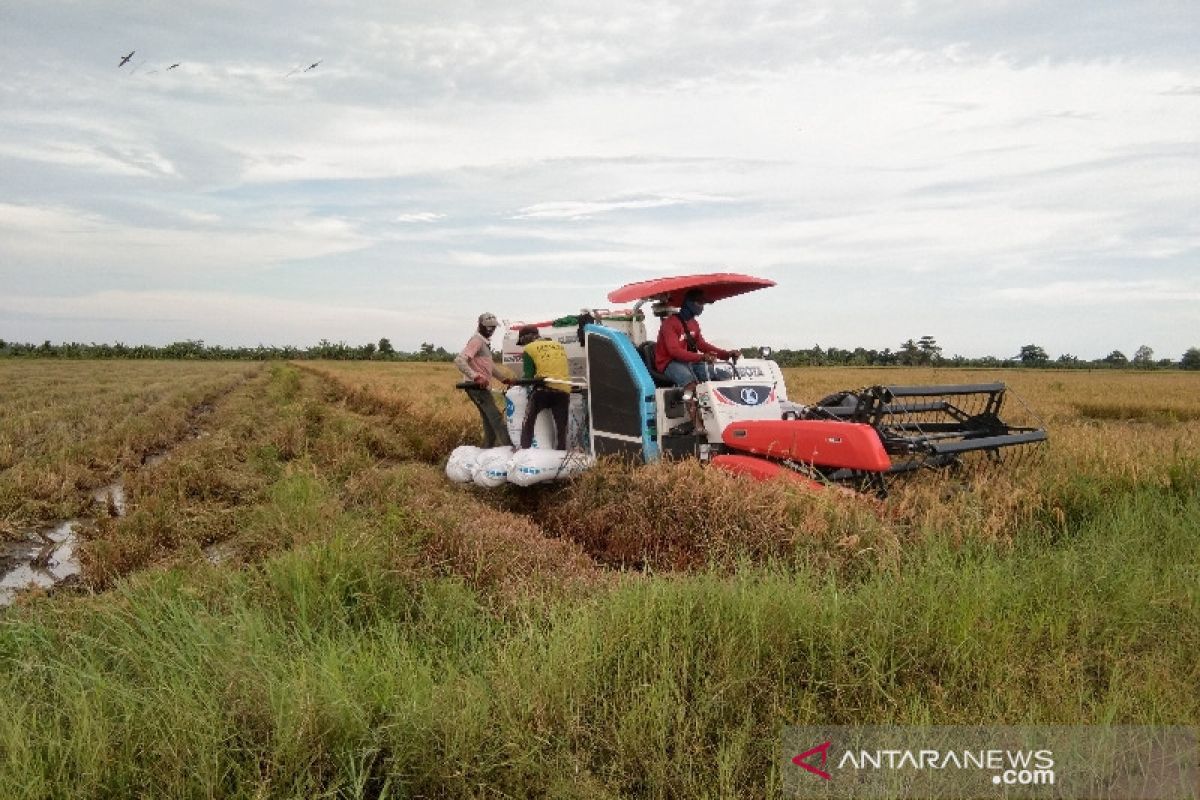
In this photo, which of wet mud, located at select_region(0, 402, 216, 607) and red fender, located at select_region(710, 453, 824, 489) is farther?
red fender, located at select_region(710, 453, 824, 489)

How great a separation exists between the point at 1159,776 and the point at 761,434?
4178 millimetres

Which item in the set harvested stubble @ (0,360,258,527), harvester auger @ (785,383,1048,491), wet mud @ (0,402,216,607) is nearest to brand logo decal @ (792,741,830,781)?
harvester auger @ (785,383,1048,491)

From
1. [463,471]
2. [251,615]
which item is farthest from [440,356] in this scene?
[251,615]

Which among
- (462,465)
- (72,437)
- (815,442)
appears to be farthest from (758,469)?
(72,437)

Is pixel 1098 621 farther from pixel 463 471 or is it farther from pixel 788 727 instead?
pixel 463 471

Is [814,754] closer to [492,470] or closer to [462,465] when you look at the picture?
[492,470]

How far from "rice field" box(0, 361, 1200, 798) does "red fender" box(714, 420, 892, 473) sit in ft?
1.17

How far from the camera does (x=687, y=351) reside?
7844 mm

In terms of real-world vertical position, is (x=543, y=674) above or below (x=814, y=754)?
above

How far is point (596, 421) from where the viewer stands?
8.42 meters

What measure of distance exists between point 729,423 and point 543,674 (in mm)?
4397

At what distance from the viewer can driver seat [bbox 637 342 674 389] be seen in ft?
26.6

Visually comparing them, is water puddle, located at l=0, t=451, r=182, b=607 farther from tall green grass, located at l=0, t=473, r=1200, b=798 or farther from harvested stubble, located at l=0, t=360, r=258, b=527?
tall green grass, located at l=0, t=473, r=1200, b=798

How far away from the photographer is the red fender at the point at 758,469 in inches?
237
